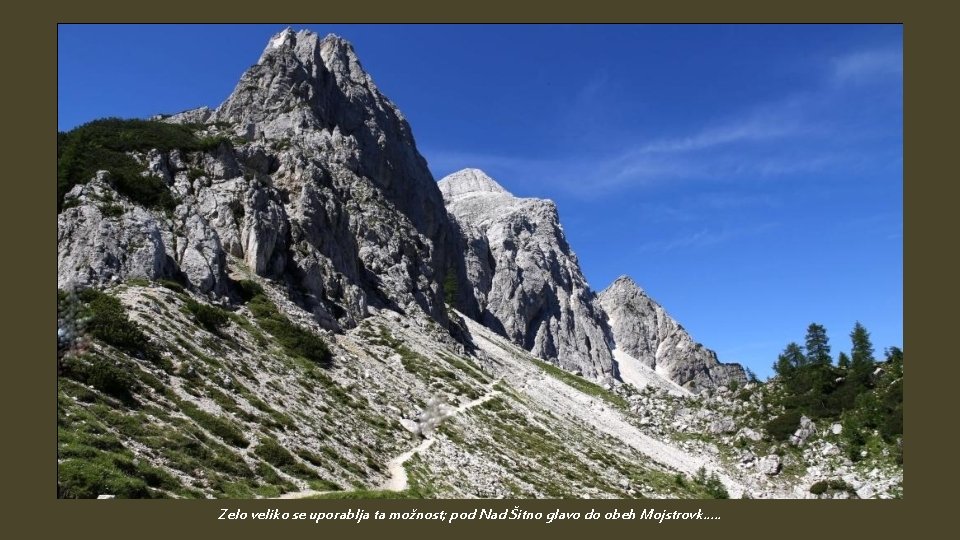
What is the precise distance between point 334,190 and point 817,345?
105m

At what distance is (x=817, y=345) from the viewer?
112625 mm

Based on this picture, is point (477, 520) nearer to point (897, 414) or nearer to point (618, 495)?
point (618, 495)

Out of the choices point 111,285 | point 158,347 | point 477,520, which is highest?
point 111,285

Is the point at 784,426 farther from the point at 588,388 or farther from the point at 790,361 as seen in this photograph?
the point at 588,388

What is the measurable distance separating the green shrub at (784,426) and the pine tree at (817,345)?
27.2m

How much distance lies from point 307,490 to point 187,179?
6114 centimetres

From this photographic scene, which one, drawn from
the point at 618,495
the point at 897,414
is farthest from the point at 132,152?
the point at 897,414

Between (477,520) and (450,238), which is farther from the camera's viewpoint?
(450,238)

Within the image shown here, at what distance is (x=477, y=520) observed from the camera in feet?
69.8

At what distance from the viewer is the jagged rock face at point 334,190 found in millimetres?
81938

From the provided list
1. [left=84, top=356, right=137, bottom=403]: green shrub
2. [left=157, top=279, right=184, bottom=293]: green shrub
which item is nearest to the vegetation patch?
[left=157, top=279, right=184, bottom=293]: green shrub

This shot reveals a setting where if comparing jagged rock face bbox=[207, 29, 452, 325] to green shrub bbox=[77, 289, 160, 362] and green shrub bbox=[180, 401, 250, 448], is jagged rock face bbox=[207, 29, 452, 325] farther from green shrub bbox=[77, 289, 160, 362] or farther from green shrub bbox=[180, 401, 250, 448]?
green shrub bbox=[180, 401, 250, 448]

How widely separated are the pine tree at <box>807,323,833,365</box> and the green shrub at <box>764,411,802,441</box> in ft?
89.4

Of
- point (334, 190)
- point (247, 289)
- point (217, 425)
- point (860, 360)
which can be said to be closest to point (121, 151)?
point (247, 289)
